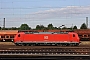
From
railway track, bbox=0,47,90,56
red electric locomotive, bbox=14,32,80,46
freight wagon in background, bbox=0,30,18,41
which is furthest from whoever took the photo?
freight wagon in background, bbox=0,30,18,41

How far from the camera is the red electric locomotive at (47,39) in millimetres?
31703

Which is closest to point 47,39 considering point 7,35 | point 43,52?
point 7,35

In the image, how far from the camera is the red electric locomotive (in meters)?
31.7

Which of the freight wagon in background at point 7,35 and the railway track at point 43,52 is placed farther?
the freight wagon in background at point 7,35

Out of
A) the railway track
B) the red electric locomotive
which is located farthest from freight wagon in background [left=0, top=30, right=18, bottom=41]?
the railway track

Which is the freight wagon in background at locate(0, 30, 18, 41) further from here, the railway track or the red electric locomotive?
the railway track

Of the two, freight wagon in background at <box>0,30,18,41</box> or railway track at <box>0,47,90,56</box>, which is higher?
freight wagon in background at <box>0,30,18,41</box>

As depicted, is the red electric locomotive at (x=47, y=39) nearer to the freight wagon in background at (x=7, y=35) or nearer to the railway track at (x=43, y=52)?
the freight wagon in background at (x=7, y=35)

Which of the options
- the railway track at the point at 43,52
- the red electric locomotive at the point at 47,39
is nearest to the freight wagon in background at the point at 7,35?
the red electric locomotive at the point at 47,39

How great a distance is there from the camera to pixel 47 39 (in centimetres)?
3228

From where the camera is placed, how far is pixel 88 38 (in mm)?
43406

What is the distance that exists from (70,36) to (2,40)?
16.7 m

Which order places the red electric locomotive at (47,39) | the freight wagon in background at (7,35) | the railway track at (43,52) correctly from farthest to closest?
the freight wagon in background at (7,35) → the red electric locomotive at (47,39) → the railway track at (43,52)

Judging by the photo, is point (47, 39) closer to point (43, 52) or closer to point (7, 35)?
point (7, 35)
